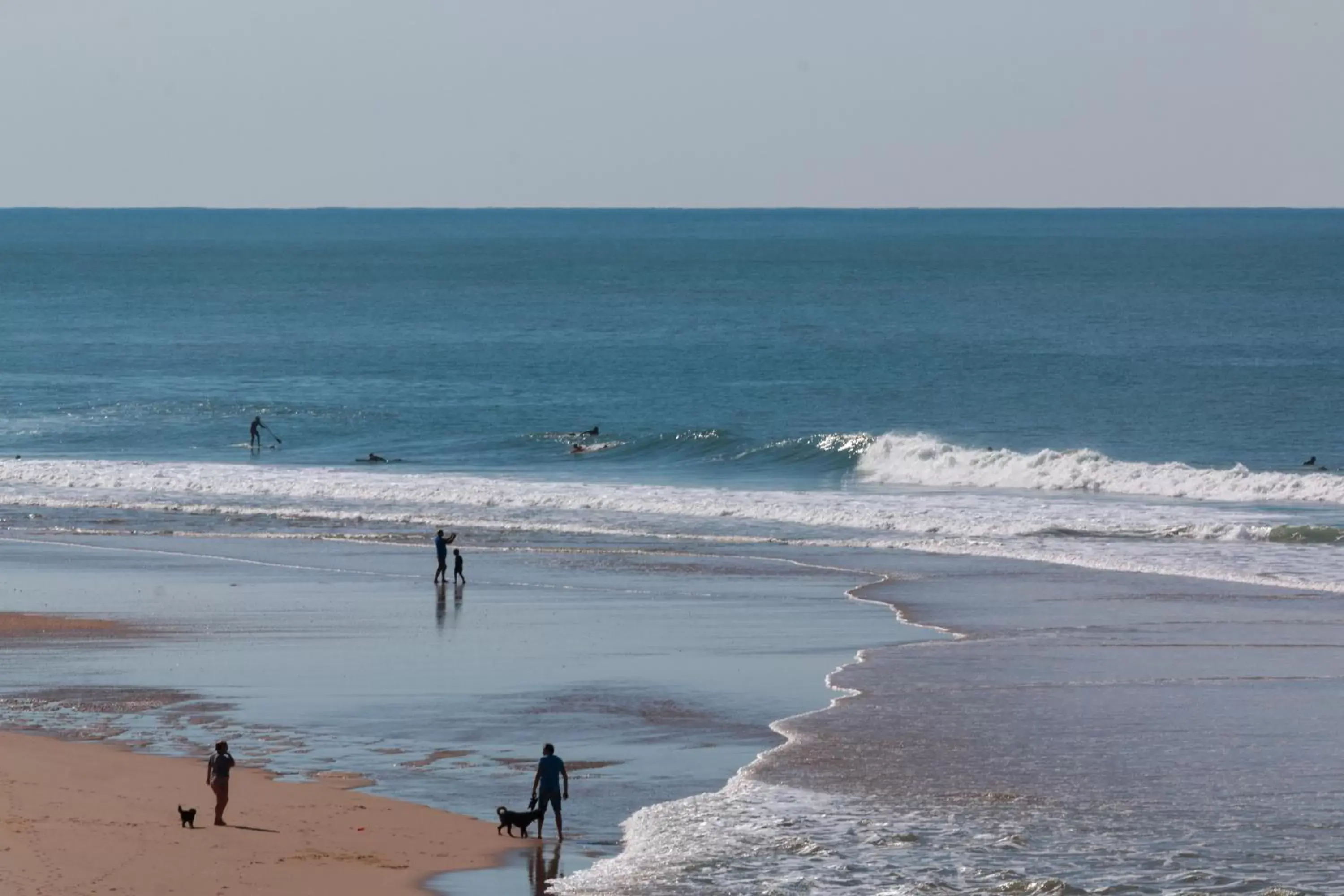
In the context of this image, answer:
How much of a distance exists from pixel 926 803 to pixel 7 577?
68.6ft

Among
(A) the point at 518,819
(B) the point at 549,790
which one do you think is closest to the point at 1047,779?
(B) the point at 549,790

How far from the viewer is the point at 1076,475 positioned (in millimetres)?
46875

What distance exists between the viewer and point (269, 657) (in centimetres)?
2495

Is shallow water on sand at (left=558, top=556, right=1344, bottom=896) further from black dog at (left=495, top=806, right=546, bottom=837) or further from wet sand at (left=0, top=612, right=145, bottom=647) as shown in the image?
wet sand at (left=0, top=612, right=145, bottom=647)

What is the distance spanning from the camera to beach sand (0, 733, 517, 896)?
15.5 meters

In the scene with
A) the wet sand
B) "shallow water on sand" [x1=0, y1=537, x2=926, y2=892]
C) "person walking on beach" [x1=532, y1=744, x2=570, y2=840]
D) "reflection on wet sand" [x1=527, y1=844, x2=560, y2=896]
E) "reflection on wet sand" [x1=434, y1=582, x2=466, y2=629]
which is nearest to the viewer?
"reflection on wet sand" [x1=527, y1=844, x2=560, y2=896]

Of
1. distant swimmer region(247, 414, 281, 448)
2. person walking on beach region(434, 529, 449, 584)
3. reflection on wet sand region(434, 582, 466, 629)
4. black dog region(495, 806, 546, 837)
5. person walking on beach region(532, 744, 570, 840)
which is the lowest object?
black dog region(495, 806, 546, 837)

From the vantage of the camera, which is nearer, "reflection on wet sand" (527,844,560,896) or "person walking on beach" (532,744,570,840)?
"reflection on wet sand" (527,844,560,896)

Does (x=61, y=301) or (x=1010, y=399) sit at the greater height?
(x=61, y=301)

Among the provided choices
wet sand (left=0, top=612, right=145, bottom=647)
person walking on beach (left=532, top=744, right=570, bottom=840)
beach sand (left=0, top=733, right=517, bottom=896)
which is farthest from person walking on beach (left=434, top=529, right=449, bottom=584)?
person walking on beach (left=532, top=744, right=570, bottom=840)

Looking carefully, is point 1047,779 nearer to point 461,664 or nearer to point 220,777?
point 220,777

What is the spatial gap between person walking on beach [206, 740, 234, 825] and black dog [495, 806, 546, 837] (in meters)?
2.67

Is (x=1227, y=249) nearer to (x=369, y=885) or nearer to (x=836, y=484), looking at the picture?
(x=836, y=484)

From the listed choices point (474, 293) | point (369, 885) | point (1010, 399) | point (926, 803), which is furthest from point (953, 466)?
point (474, 293)
